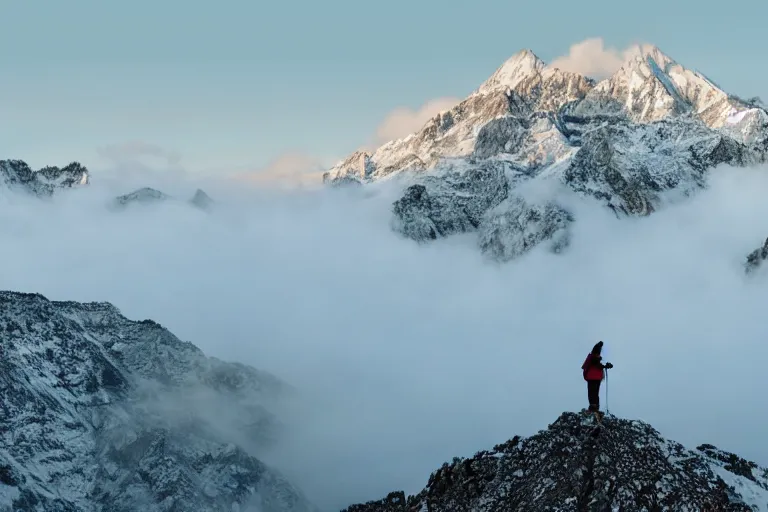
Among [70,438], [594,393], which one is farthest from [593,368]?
[70,438]

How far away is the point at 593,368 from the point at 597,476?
26.2 ft

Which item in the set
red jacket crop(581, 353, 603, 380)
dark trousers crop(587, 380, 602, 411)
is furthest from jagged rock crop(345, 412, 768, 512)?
red jacket crop(581, 353, 603, 380)

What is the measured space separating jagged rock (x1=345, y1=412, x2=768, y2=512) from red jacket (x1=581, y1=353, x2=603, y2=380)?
3121 millimetres

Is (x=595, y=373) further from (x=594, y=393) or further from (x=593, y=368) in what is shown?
(x=594, y=393)

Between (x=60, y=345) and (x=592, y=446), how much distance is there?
539 feet

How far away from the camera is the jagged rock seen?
157 ft

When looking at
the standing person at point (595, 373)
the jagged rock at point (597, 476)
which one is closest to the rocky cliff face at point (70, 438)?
the jagged rock at point (597, 476)

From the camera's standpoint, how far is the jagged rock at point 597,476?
47938 millimetres

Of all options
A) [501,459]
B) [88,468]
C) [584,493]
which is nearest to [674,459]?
[584,493]

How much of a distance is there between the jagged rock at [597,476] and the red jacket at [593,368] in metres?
3.12

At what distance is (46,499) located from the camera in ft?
518

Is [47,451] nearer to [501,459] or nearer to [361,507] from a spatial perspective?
[361,507]

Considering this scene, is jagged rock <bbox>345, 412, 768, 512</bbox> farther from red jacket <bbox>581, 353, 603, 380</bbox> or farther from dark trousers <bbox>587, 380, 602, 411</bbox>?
red jacket <bbox>581, 353, 603, 380</bbox>

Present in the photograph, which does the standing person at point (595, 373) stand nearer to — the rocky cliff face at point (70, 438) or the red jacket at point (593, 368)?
the red jacket at point (593, 368)
